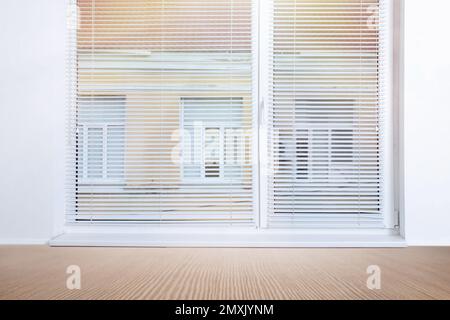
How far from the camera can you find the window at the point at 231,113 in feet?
8.16

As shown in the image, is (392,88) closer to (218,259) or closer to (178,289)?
(218,259)

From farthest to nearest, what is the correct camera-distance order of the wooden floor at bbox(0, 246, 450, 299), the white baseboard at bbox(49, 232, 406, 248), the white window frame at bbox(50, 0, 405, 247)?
1. the white window frame at bbox(50, 0, 405, 247)
2. the white baseboard at bbox(49, 232, 406, 248)
3. the wooden floor at bbox(0, 246, 450, 299)

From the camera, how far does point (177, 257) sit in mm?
2092

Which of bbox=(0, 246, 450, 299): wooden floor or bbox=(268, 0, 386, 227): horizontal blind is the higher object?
bbox=(268, 0, 386, 227): horizontal blind

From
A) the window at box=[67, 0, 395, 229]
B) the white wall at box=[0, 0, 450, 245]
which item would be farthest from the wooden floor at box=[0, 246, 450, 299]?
the window at box=[67, 0, 395, 229]

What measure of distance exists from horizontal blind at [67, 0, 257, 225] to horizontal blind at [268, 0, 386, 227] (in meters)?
0.19

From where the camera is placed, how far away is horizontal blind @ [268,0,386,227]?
2.48 m

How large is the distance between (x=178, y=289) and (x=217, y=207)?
1004mm
